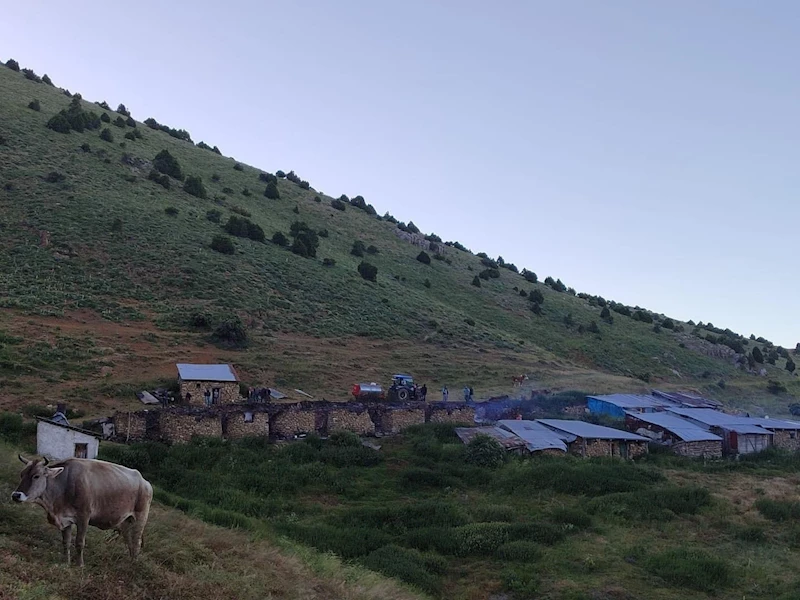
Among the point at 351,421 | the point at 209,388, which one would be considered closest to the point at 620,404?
the point at 351,421

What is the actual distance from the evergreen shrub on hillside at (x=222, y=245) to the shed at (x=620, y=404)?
3202cm

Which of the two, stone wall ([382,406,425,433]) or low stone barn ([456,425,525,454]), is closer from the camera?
low stone barn ([456,425,525,454])

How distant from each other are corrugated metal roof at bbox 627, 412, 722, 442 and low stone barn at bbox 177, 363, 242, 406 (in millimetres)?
21092

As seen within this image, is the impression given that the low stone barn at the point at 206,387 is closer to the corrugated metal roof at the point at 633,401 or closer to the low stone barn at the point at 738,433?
the corrugated metal roof at the point at 633,401

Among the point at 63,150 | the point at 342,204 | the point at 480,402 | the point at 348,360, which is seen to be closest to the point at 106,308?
the point at 348,360

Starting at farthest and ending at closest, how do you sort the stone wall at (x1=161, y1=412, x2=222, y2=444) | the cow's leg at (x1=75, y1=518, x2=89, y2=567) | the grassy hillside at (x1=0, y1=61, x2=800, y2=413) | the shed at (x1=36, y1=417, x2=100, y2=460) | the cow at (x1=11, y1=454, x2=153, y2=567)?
the grassy hillside at (x1=0, y1=61, x2=800, y2=413), the stone wall at (x1=161, y1=412, x2=222, y2=444), the shed at (x1=36, y1=417, x2=100, y2=460), the cow's leg at (x1=75, y1=518, x2=89, y2=567), the cow at (x1=11, y1=454, x2=153, y2=567)

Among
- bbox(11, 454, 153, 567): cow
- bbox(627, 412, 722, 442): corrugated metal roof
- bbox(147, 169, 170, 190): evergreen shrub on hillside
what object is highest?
bbox(147, 169, 170, 190): evergreen shrub on hillside

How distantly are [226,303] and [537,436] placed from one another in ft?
85.4

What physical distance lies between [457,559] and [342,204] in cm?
7418

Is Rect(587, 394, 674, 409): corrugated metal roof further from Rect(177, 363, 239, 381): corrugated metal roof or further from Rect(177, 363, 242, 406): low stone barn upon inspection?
Rect(177, 363, 239, 381): corrugated metal roof

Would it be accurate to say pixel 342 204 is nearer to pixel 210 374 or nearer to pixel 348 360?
pixel 348 360

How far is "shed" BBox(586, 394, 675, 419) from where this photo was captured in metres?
35.7

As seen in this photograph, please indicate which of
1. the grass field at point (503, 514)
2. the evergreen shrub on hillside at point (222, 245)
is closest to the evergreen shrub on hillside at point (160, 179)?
the evergreen shrub on hillside at point (222, 245)

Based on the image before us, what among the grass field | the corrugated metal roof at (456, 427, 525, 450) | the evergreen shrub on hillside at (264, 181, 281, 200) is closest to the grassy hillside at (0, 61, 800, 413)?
the evergreen shrub on hillside at (264, 181, 281, 200)
